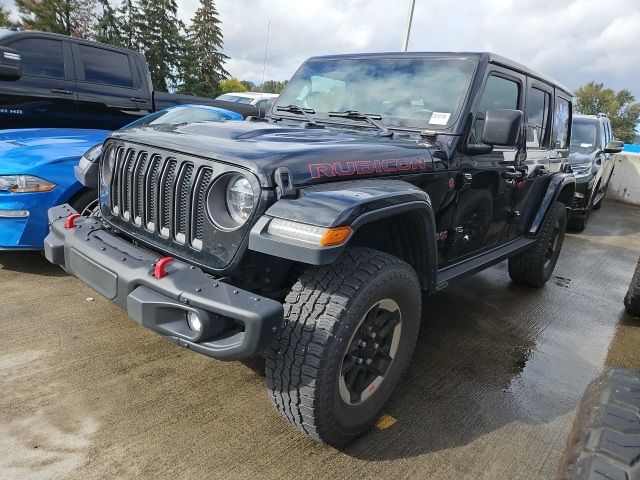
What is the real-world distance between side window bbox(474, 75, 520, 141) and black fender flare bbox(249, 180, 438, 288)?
1.09 m

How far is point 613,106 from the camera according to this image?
60531 millimetres

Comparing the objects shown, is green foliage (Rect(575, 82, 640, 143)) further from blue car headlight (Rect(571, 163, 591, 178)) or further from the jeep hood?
the jeep hood

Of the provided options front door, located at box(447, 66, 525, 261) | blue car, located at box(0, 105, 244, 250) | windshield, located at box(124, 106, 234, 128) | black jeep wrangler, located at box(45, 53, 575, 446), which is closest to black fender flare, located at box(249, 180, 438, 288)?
black jeep wrangler, located at box(45, 53, 575, 446)

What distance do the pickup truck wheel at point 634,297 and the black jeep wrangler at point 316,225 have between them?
1818 millimetres

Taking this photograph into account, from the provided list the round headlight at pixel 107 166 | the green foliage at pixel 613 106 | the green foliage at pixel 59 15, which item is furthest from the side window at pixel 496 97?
the green foliage at pixel 613 106

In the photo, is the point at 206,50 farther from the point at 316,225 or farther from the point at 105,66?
the point at 316,225

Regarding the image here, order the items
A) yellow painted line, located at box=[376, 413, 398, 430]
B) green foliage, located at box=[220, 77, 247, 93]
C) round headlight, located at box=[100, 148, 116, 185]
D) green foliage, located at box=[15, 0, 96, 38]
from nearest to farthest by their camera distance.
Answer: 1. yellow painted line, located at box=[376, 413, 398, 430]
2. round headlight, located at box=[100, 148, 116, 185]
3. green foliage, located at box=[15, 0, 96, 38]
4. green foliage, located at box=[220, 77, 247, 93]

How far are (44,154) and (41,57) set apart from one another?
9.02 ft

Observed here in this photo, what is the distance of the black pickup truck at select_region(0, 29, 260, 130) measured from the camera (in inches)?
211

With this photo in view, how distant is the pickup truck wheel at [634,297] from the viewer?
4135mm

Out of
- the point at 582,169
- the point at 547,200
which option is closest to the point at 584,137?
the point at 582,169

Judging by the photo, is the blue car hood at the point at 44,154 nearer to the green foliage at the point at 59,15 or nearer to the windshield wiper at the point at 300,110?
the windshield wiper at the point at 300,110

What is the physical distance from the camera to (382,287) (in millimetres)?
2082

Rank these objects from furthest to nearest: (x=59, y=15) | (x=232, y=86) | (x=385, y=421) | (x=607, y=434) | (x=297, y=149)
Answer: (x=232, y=86) < (x=59, y=15) < (x=385, y=421) < (x=297, y=149) < (x=607, y=434)
